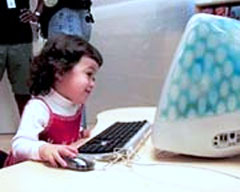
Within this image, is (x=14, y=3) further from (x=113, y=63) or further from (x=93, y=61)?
(x=93, y=61)

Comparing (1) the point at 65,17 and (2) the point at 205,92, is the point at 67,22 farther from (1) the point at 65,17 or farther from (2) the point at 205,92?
(2) the point at 205,92

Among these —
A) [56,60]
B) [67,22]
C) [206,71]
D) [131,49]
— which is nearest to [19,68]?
[67,22]

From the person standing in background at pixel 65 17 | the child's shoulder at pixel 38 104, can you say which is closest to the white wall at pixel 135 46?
the person standing in background at pixel 65 17

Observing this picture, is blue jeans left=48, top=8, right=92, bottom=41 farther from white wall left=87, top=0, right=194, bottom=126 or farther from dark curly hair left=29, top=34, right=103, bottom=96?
dark curly hair left=29, top=34, right=103, bottom=96

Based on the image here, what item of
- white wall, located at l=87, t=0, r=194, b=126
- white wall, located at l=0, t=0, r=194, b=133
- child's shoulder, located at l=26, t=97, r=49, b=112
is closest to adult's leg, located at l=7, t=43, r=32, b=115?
white wall, located at l=0, t=0, r=194, b=133

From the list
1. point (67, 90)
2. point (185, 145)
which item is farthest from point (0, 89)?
point (185, 145)

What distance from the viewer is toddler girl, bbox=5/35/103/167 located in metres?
1.25

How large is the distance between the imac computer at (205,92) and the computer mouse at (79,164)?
6.5 inches

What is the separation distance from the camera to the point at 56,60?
134 centimetres

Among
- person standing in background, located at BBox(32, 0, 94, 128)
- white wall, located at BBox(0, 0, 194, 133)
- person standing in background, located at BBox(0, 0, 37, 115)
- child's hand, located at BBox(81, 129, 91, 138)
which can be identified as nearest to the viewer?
child's hand, located at BBox(81, 129, 91, 138)

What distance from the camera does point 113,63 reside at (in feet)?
11.4

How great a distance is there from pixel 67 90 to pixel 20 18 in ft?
5.43

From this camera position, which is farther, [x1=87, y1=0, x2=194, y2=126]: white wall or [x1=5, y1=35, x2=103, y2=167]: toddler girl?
[x1=87, y1=0, x2=194, y2=126]: white wall

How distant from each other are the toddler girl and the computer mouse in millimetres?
305
